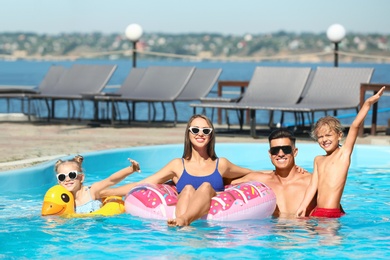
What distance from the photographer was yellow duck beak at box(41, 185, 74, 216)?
6020mm

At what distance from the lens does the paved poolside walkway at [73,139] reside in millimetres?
8773

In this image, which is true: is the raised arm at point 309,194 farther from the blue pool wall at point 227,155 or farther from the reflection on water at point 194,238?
the blue pool wall at point 227,155

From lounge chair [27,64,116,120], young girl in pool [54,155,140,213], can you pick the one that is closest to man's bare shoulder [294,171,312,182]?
young girl in pool [54,155,140,213]

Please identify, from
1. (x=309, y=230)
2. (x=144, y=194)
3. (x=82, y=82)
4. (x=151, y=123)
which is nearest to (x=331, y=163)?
(x=309, y=230)

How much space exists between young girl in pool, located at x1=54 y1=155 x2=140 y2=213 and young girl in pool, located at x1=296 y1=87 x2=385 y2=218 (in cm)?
125

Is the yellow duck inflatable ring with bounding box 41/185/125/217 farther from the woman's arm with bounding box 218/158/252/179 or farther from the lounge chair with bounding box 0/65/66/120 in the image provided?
the lounge chair with bounding box 0/65/66/120

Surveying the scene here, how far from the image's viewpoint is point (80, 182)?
20.4 feet

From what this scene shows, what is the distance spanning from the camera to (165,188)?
6.14 m

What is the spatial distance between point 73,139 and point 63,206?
4673 mm

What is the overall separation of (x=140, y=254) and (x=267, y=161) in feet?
15.4

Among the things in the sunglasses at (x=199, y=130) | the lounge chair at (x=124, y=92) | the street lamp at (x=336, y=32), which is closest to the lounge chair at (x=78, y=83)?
the lounge chair at (x=124, y=92)

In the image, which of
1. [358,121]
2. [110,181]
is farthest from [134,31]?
[358,121]

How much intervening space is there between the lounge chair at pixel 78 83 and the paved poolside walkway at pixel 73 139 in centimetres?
56

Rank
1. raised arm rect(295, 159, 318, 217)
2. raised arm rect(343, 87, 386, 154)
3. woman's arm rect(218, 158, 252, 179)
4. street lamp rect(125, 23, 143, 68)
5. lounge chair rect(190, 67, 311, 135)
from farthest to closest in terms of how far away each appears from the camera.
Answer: street lamp rect(125, 23, 143, 68)
lounge chair rect(190, 67, 311, 135)
woman's arm rect(218, 158, 252, 179)
raised arm rect(295, 159, 318, 217)
raised arm rect(343, 87, 386, 154)
